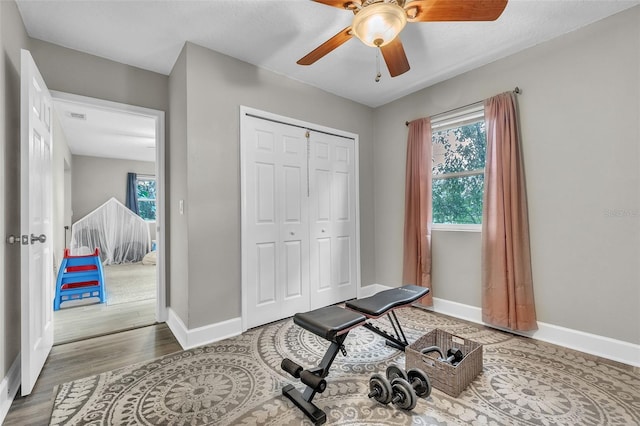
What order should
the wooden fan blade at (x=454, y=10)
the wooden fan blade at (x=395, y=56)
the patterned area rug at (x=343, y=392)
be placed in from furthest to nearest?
the wooden fan blade at (x=395, y=56), the patterned area rug at (x=343, y=392), the wooden fan blade at (x=454, y=10)

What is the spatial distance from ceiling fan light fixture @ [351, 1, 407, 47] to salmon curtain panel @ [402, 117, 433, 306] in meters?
1.85

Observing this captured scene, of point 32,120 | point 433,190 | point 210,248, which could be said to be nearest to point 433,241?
point 433,190

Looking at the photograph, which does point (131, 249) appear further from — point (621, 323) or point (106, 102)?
point (621, 323)

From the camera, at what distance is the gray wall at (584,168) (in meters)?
2.12

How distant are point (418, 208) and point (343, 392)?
2156 millimetres

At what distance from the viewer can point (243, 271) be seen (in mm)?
2729

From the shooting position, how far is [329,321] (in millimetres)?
1755

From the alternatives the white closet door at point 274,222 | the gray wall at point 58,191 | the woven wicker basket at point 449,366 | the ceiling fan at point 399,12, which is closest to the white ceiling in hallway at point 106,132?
the gray wall at point 58,191

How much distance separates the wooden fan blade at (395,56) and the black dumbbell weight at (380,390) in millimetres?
2071

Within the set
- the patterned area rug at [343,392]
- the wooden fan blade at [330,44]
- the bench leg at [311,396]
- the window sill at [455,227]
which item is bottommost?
the patterned area rug at [343,392]

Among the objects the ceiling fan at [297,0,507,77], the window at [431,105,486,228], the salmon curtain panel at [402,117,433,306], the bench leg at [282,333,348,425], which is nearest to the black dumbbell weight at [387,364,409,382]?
the bench leg at [282,333,348,425]

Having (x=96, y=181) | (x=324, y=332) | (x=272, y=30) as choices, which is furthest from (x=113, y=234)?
(x=324, y=332)

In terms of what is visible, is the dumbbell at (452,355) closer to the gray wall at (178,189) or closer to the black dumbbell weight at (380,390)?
the black dumbbell weight at (380,390)

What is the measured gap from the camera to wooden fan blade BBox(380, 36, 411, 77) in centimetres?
188
